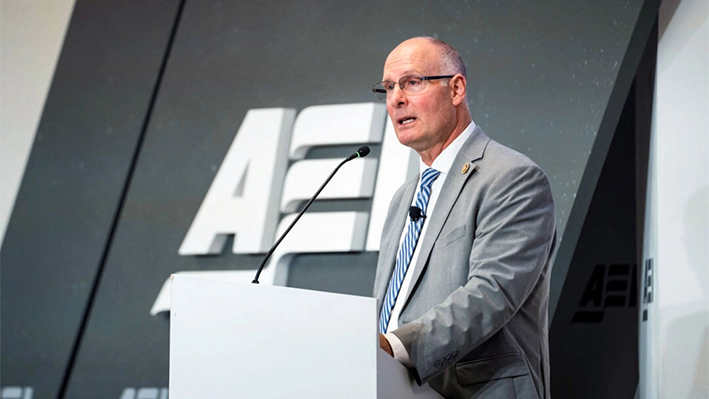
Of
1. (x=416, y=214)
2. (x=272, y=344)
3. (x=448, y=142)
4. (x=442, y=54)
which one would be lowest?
(x=272, y=344)

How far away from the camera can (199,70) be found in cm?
406

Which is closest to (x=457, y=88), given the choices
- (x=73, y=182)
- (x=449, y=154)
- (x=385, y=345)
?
(x=449, y=154)

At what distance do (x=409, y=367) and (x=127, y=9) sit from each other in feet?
10.3

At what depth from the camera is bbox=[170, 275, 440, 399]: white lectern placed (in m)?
1.54

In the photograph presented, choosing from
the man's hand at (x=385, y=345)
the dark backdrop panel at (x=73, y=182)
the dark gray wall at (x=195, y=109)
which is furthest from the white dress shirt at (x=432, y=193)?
the dark backdrop panel at (x=73, y=182)

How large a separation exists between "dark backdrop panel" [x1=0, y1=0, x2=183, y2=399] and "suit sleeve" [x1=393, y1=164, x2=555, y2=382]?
252 cm

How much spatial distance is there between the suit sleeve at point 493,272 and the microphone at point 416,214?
22cm

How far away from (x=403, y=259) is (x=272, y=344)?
770 mm

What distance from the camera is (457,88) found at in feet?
7.98

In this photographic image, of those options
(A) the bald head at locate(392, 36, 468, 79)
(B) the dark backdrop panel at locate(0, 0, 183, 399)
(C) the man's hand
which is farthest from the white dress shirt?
(B) the dark backdrop panel at locate(0, 0, 183, 399)

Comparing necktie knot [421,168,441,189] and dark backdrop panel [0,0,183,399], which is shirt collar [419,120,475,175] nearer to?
necktie knot [421,168,441,189]

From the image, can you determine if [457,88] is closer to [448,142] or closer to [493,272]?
[448,142]

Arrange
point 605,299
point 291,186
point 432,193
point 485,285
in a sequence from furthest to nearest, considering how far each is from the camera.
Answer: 1. point 291,186
2. point 605,299
3. point 432,193
4. point 485,285

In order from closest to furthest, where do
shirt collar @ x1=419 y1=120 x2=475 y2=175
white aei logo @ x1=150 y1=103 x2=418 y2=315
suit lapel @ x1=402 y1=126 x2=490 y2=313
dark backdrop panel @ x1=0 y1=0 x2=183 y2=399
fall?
suit lapel @ x1=402 y1=126 x2=490 y2=313
shirt collar @ x1=419 y1=120 x2=475 y2=175
white aei logo @ x1=150 y1=103 x2=418 y2=315
dark backdrop panel @ x1=0 y1=0 x2=183 y2=399
